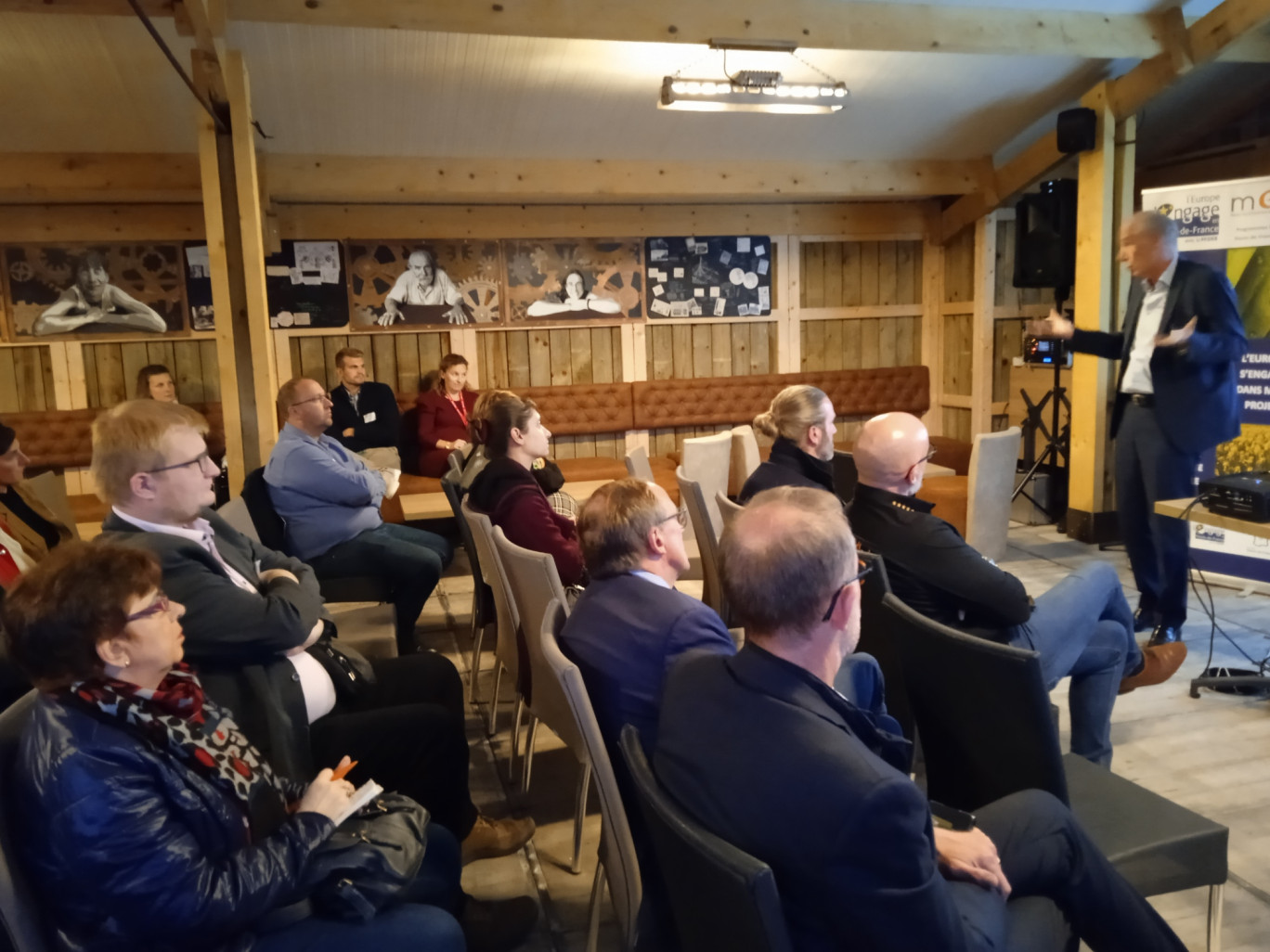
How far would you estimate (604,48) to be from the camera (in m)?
5.29

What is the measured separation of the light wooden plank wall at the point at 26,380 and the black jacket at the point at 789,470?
575cm

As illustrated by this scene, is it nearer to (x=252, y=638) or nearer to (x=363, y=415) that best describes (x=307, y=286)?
(x=363, y=415)

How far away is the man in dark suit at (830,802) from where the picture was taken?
118 centimetres

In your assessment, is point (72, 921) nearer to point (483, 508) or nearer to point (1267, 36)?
point (483, 508)

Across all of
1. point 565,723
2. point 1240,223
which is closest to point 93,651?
point 565,723

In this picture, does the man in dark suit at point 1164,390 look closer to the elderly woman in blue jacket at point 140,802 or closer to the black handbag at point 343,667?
the black handbag at point 343,667

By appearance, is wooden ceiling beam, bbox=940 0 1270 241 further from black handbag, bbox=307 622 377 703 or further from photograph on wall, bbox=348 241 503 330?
black handbag, bbox=307 622 377 703

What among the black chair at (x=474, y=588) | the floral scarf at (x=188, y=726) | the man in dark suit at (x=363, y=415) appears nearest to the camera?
the floral scarf at (x=188, y=726)

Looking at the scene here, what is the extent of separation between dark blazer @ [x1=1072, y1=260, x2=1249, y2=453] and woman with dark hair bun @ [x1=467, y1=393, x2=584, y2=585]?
8.26 feet

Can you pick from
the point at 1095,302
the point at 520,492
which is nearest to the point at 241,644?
the point at 520,492

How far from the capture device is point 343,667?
240 cm

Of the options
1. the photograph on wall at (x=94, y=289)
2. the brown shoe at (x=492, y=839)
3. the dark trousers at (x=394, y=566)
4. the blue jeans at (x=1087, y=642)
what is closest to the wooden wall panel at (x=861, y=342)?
the photograph on wall at (x=94, y=289)

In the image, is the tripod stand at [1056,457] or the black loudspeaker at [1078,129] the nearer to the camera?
the black loudspeaker at [1078,129]

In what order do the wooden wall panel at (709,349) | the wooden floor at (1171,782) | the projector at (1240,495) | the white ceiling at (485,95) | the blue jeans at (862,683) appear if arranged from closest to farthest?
the blue jeans at (862,683), the wooden floor at (1171,782), the projector at (1240,495), the white ceiling at (485,95), the wooden wall panel at (709,349)
